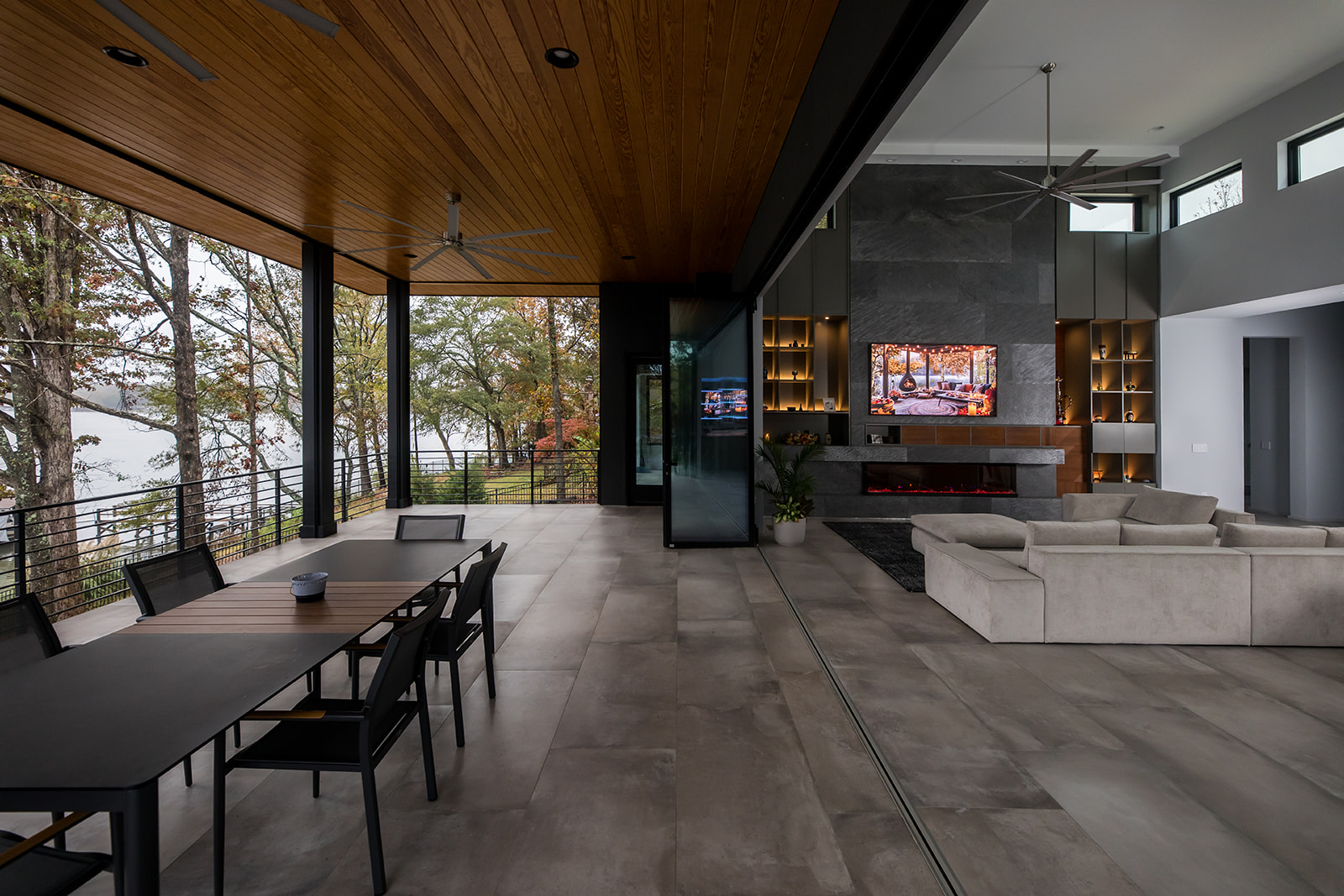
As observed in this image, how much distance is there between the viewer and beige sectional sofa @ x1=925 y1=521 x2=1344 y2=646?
3.24m

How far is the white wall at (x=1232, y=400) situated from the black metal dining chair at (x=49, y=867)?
33.0ft

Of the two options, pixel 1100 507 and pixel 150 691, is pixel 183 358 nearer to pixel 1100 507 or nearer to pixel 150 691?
pixel 150 691

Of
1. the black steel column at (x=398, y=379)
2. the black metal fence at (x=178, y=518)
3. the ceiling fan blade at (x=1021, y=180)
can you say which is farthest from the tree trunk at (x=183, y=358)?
the ceiling fan blade at (x=1021, y=180)

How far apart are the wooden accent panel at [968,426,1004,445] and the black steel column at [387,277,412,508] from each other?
7576 mm

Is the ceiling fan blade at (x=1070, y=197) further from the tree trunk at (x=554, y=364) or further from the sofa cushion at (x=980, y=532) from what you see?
the tree trunk at (x=554, y=364)

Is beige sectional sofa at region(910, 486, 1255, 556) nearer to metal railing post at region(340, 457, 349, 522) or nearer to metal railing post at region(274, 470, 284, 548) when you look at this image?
metal railing post at region(274, 470, 284, 548)

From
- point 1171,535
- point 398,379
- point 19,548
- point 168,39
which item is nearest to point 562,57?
point 168,39

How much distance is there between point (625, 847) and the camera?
1.75 metres

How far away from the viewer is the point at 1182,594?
3281mm

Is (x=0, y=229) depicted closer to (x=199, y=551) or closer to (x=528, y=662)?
(x=199, y=551)

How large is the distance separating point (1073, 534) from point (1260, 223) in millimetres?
5754

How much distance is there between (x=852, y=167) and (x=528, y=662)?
9.83ft

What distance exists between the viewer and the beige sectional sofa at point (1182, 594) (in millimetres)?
3238

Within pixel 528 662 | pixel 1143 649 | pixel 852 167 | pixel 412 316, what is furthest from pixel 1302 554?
pixel 412 316
